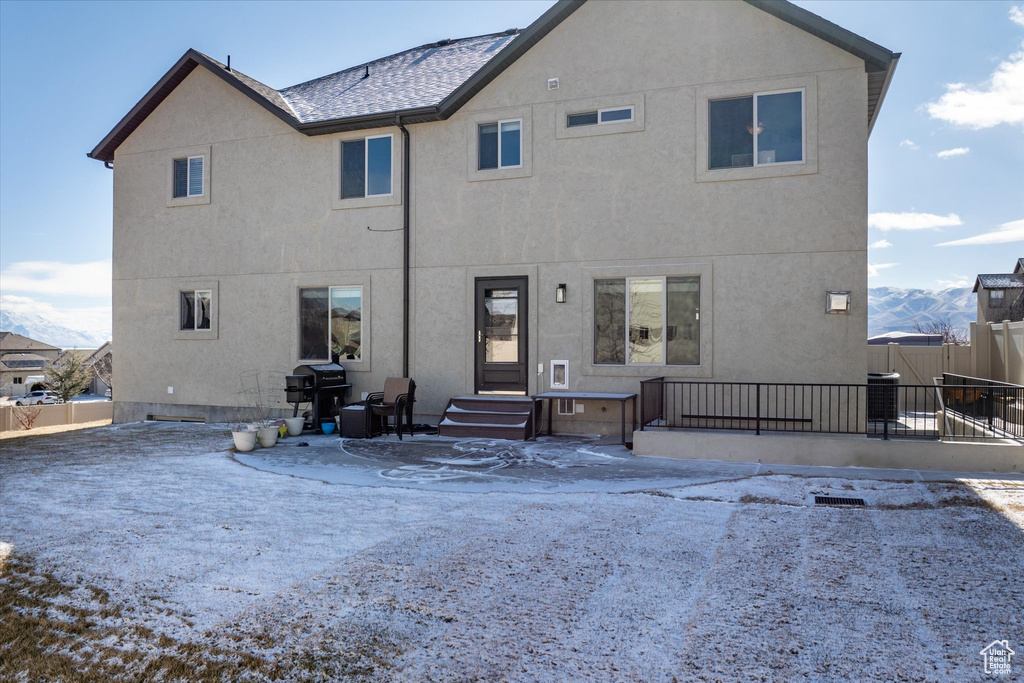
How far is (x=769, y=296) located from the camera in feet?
33.9

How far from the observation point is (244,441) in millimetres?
10242

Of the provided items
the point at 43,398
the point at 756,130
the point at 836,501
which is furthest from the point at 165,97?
the point at 43,398

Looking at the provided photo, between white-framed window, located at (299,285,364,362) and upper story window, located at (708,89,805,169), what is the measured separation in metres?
7.05

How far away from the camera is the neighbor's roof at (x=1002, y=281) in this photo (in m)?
30.0

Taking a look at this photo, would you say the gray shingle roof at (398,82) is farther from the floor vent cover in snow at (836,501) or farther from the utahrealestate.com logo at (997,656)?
the utahrealestate.com logo at (997,656)

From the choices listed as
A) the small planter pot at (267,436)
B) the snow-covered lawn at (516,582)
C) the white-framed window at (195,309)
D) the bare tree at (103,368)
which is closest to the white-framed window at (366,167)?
the white-framed window at (195,309)

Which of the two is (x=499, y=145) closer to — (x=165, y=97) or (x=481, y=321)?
(x=481, y=321)

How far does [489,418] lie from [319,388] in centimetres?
322

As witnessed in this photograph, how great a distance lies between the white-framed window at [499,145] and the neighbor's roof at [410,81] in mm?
703

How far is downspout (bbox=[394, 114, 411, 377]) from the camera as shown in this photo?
1245 centimetres

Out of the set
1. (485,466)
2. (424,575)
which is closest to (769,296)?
(485,466)

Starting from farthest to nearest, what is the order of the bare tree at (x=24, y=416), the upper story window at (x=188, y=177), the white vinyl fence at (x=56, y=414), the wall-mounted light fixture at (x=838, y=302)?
1. the white vinyl fence at (x=56, y=414)
2. the bare tree at (x=24, y=416)
3. the upper story window at (x=188, y=177)
4. the wall-mounted light fixture at (x=838, y=302)

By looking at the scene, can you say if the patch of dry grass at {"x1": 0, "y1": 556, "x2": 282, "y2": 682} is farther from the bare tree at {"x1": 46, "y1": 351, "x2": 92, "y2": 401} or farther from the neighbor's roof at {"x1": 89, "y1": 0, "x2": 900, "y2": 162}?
the bare tree at {"x1": 46, "y1": 351, "x2": 92, "y2": 401}

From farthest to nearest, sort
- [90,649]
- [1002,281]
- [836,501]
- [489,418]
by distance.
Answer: [1002,281], [489,418], [836,501], [90,649]
